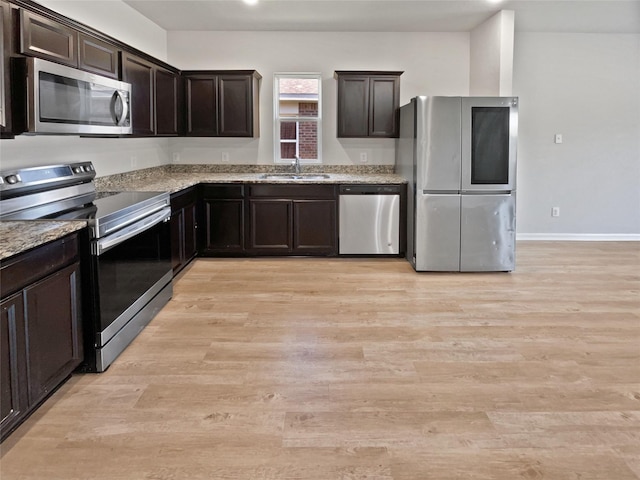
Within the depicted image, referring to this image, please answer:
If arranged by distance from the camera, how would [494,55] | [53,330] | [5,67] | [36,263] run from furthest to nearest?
[494,55]
[5,67]
[53,330]
[36,263]

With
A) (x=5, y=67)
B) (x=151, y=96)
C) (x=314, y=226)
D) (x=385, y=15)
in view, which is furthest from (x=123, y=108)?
(x=385, y=15)

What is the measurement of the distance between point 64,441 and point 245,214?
376cm

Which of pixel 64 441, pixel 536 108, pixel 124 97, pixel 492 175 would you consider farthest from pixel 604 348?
pixel 536 108

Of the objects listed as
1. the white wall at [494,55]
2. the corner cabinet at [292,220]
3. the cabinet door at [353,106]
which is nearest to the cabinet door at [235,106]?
the corner cabinet at [292,220]

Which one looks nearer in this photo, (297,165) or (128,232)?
(128,232)

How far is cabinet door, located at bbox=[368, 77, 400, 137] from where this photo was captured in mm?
6273

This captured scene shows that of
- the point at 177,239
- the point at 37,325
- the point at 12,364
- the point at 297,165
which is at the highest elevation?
the point at 297,165

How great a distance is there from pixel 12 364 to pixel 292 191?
3910mm

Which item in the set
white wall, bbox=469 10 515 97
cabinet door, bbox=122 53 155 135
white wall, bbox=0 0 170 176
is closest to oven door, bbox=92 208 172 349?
white wall, bbox=0 0 170 176

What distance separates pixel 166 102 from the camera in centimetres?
557

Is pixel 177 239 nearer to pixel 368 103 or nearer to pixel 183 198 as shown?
pixel 183 198

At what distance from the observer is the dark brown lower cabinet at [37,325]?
229cm

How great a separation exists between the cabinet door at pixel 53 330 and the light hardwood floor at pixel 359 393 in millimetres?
158

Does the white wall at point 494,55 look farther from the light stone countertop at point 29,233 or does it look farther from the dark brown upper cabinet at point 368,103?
the light stone countertop at point 29,233
